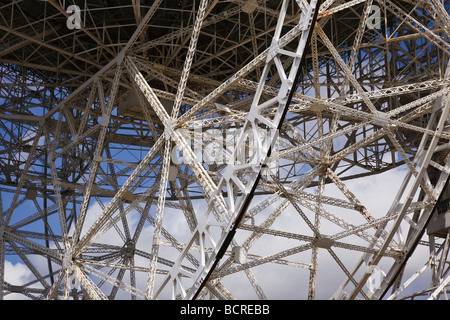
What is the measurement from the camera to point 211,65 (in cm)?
2777

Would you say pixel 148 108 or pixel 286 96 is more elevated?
pixel 148 108

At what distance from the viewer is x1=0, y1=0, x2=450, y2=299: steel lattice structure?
18.7 meters

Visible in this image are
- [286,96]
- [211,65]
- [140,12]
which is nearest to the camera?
[286,96]

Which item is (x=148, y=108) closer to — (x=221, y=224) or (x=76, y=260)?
(x=76, y=260)

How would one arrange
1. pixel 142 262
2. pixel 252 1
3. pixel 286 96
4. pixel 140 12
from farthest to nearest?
pixel 142 262 → pixel 140 12 → pixel 252 1 → pixel 286 96

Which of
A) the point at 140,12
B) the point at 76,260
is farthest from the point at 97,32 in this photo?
the point at 76,260

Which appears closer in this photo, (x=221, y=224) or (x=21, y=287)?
(x=221, y=224)

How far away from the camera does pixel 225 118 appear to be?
64.0 ft

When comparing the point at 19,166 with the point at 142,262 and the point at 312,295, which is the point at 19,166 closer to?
the point at 142,262

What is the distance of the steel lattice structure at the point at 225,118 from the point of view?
18.7 metres
